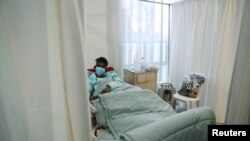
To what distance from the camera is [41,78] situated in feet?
2.09

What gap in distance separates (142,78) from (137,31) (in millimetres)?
927

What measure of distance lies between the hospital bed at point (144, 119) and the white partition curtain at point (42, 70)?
477mm

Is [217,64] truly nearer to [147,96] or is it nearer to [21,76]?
[147,96]

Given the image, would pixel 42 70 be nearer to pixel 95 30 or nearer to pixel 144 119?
pixel 144 119

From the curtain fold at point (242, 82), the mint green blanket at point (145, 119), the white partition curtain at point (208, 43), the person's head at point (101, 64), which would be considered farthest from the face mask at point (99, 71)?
the curtain fold at point (242, 82)

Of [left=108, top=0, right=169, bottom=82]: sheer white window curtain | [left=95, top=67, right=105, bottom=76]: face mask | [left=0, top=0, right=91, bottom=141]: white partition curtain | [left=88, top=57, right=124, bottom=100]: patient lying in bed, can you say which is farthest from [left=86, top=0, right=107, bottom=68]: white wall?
[left=0, top=0, right=91, bottom=141]: white partition curtain

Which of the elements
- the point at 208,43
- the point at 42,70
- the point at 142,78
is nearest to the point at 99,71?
the point at 142,78

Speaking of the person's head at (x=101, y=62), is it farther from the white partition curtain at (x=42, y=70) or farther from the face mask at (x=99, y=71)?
the white partition curtain at (x=42, y=70)

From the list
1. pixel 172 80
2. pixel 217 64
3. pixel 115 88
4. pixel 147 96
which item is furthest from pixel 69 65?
pixel 172 80

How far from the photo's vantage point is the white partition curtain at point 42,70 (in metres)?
0.59

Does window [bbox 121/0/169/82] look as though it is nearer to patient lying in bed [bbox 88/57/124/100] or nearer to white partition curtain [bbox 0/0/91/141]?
patient lying in bed [bbox 88/57/124/100]

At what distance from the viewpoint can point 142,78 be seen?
3020 millimetres

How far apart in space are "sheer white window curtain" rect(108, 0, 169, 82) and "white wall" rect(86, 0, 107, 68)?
0.38 feet

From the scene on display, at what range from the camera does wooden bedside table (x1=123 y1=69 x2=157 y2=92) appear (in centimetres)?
298
